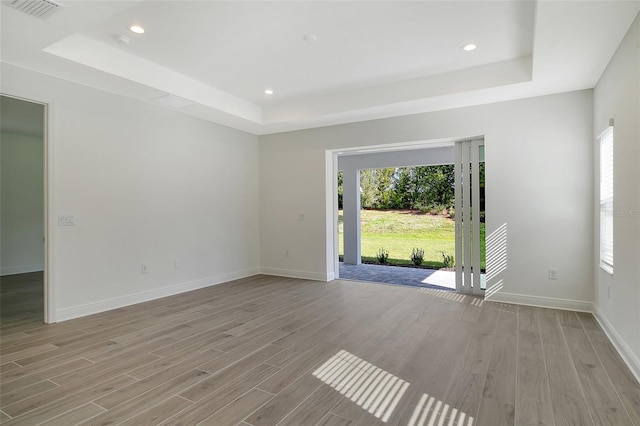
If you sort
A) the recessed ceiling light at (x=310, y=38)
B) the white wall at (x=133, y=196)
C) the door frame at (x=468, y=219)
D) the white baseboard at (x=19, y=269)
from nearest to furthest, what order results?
the recessed ceiling light at (x=310, y=38) → the white wall at (x=133, y=196) → the door frame at (x=468, y=219) → the white baseboard at (x=19, y=269)

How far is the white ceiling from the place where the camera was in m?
2.80

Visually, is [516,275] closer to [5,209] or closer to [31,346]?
[31,346]

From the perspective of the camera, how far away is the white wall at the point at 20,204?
681 cm

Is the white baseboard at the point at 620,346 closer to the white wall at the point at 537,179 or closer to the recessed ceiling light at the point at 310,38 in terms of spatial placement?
the white wall at the point at 537,179

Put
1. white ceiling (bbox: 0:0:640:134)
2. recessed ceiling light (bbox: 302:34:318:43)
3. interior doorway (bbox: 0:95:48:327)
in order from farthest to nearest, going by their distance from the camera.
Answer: interior doorway (bbox: 0:95:48:327) → recessed ceiling light (bbox: 302:34:318:43) → white ceiling (bbox: 0:0:640:134)

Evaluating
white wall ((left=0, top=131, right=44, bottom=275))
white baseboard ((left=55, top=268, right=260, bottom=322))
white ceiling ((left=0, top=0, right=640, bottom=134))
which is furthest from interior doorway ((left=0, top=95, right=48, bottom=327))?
white ceiling ((left=0, top=0, right=640, bottom=134))

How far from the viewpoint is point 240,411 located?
2053mm

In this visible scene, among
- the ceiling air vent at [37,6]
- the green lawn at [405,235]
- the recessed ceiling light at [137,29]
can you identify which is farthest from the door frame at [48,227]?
the green lawn at [405,235]

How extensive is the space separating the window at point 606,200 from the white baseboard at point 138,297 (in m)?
5.22

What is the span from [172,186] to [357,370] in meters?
3.87

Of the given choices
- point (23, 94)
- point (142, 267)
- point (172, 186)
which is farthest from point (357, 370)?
point (23, 94)

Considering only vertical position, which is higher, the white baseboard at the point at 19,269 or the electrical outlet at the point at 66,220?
the electrical outlet at the point at 66,220

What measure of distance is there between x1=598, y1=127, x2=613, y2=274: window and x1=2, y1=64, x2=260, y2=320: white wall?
5234mm

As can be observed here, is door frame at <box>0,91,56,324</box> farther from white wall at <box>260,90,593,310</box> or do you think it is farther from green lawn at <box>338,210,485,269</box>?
green lawn at <box>338,210,485,269</box>
